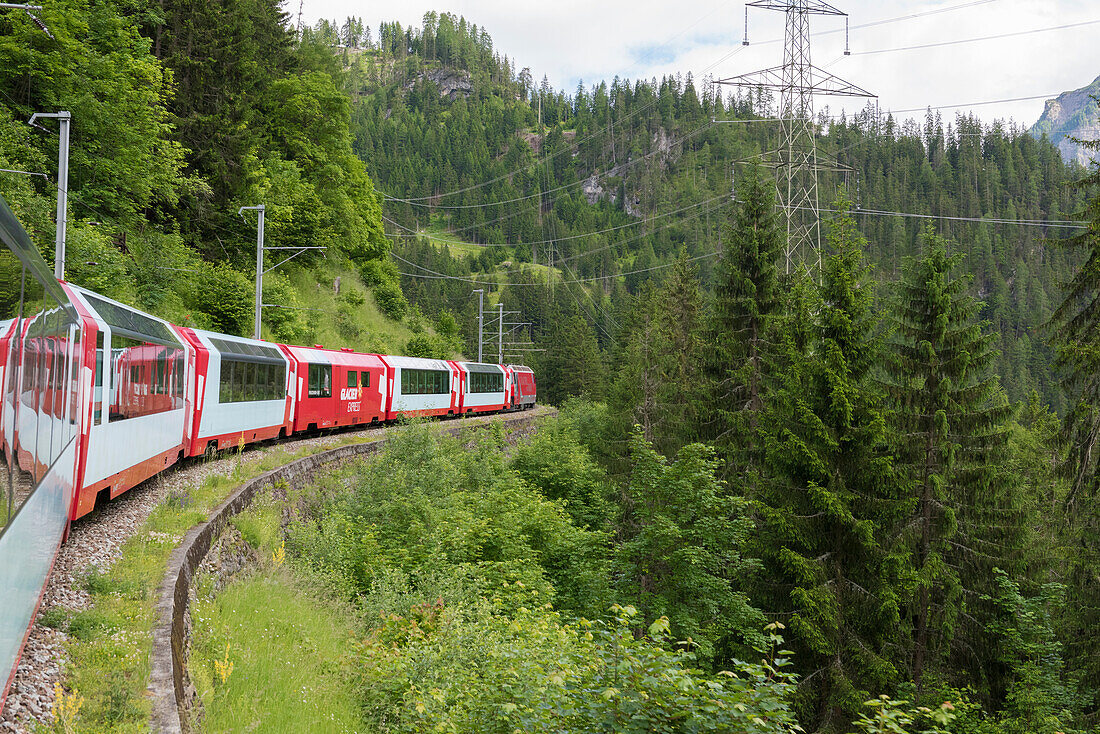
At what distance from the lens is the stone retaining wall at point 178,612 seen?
5352mm

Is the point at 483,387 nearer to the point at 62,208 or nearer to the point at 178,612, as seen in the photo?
the point at 62,208

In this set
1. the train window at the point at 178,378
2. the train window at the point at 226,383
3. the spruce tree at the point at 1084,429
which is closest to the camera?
the train window at the point at 178,378

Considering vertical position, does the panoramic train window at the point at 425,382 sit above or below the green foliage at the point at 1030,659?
above

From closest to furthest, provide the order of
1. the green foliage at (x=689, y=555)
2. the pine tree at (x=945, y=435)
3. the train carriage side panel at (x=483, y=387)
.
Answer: the green foliage at (x=689, y=555) < the pine tree at (x=945, y=435) < the train carriage side panel at (x=483, y=387)

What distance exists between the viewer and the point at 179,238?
3338 cm

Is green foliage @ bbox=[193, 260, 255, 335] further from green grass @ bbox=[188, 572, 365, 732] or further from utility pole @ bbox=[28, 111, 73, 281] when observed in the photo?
green grass @ bbox=[188, 572, 365, 732]

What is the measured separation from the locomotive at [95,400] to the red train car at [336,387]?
0.23 feet

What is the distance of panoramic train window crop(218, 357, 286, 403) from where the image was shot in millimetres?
17656

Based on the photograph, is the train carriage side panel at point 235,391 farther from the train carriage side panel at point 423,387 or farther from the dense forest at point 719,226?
the dense forest at point 719,226

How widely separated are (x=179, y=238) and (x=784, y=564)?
28380 millimetres

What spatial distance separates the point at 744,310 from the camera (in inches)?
874

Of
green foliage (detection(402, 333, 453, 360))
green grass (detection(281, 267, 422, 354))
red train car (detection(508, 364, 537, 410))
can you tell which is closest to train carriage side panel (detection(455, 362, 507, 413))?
red train car (detection(508, 364, 537, 410))

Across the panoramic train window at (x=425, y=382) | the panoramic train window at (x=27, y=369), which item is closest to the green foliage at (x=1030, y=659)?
the panoramic train window at (x=27, y=369)

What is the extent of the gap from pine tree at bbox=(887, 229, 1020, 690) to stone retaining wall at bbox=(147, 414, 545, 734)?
14.2m
